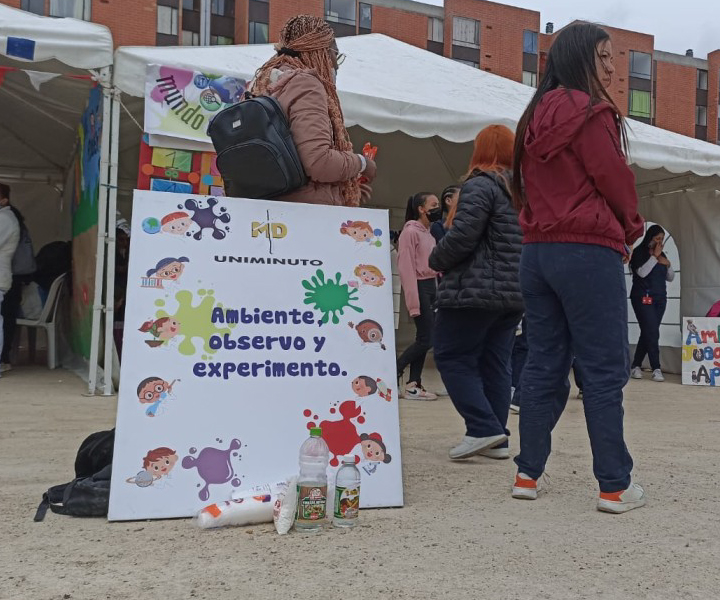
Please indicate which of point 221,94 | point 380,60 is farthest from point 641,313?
point 221,94

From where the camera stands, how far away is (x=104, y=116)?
17.0 ft

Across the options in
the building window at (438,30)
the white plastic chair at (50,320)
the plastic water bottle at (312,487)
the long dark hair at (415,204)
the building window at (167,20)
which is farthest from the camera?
the building window at (438,30)

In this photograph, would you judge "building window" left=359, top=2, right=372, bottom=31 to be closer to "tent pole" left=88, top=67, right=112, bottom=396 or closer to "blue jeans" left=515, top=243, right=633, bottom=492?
"tent pole" left=88, top=67, right=112, bottom=396

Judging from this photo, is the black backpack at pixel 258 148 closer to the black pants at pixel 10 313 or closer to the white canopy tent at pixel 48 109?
the white canopy tent at pixel 48 109

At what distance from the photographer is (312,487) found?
2258 millimetres

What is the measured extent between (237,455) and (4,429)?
224 centimetres

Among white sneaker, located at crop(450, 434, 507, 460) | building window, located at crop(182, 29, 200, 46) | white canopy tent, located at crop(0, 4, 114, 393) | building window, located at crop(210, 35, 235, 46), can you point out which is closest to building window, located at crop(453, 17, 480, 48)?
building window, located at crop(210, 35, 235, 46)

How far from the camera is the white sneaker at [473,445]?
3324 millimetres

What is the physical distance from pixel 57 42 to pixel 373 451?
3.78 m

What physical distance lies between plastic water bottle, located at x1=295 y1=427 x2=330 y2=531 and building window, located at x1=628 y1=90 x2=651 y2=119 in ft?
147

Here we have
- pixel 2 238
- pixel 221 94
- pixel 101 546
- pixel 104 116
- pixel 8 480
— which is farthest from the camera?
pixel 2 238

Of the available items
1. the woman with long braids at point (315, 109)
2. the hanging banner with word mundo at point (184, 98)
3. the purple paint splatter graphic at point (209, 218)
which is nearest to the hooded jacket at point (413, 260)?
the hanging banner with word mundo at point (184, 98)

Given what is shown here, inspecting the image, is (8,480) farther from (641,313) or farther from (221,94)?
(641,313)

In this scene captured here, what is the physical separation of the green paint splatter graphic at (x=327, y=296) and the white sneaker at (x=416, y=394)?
3335 millimetres
